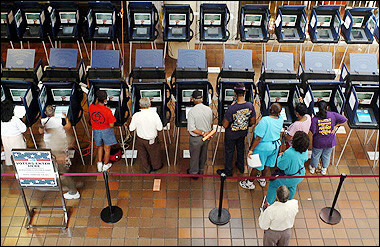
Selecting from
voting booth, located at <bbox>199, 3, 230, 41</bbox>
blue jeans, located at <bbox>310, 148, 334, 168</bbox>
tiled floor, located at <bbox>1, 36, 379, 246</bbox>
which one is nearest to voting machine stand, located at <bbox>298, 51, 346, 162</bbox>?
blue jeans, located at <bbox>310, 148, 334, 168</bbox>

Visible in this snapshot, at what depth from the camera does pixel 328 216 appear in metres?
6.54

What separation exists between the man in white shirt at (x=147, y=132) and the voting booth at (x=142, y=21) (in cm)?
289

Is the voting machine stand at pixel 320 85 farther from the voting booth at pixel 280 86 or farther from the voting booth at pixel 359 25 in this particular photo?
the voting booth at pixel 359 25

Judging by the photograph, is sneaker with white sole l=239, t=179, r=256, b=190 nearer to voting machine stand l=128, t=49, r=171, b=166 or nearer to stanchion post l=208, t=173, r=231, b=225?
stanchion post l=208, t=173, r=231, b=225

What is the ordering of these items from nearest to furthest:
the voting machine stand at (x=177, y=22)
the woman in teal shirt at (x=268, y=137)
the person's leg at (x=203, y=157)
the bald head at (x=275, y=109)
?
the bald head at (x=275, y=109)
the woman in teal shirt at (x=268, y=137)
the person's leg at (x=203, y=157)
the voting machine stand at (x=177, y=22)

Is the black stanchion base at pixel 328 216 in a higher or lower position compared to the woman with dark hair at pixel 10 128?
lower

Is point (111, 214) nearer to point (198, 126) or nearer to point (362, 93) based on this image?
point (198, 126)

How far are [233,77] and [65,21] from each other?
4.02m

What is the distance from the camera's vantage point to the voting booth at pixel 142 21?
29.3ft

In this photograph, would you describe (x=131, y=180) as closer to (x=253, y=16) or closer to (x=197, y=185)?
(x=197, y=185)

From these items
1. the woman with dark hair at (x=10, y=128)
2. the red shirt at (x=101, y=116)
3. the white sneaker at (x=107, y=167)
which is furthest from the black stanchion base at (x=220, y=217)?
the woman with dark hair at (x=10, y=128)

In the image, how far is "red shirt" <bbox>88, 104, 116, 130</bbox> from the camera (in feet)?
21.5

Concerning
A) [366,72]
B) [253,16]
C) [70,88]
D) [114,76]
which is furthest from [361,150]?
[70,88]

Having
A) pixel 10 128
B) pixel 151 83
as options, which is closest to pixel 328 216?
pixel 151 83
